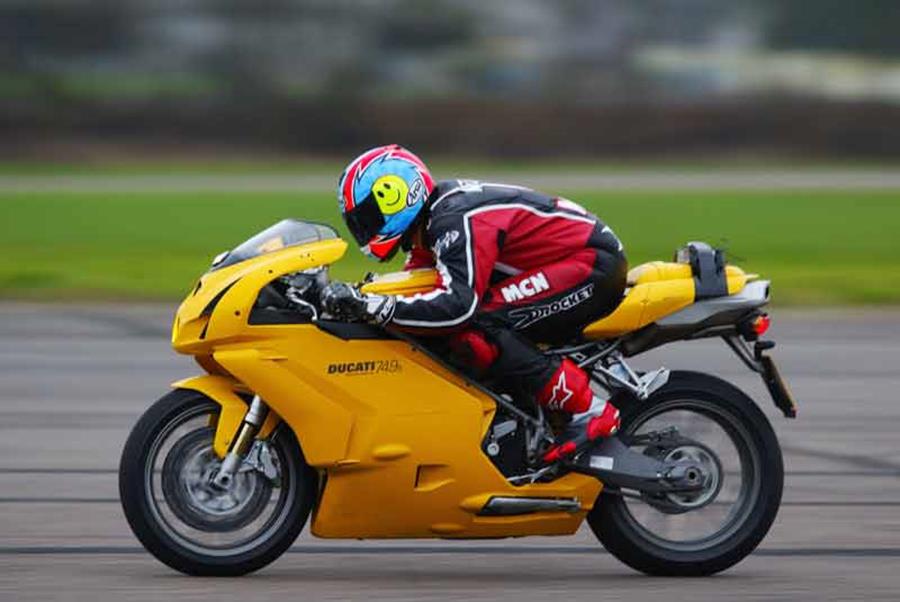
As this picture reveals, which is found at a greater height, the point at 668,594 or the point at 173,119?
the point at 173,119

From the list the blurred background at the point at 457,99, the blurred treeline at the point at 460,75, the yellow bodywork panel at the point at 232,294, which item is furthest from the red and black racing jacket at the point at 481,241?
the blurred treeline at the point at 460,75

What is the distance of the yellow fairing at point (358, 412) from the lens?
21.7 feet

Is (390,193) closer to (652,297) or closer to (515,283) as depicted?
(515,283)

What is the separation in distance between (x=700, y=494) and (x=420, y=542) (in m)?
1.18

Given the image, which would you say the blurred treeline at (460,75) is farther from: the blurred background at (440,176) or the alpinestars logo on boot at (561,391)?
the alpinestars logo on boot at (561,391)

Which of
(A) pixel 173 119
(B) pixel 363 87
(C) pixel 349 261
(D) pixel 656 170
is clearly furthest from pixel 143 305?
(B) pixel 363 87

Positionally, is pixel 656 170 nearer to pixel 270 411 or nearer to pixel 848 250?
pixel 848 250

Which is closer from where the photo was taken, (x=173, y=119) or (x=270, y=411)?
(x=270, y=411)

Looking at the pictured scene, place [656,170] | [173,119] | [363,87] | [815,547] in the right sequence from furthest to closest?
[363,87] → [173,119] → [656,170] → [815,547]

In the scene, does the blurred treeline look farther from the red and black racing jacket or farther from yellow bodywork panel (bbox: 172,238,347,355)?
yellow bodywork panel (bbox: 172,238,347,355)

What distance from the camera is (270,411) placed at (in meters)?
6.71

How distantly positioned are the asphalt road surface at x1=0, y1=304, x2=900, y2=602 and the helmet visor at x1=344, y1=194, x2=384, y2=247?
1188 mm

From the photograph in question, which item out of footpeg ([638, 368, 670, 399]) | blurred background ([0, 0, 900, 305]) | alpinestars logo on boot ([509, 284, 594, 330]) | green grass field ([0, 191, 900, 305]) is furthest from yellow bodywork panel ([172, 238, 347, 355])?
blurred background ([0, 0, 900, 305])

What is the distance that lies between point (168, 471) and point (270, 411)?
1.32 ft
